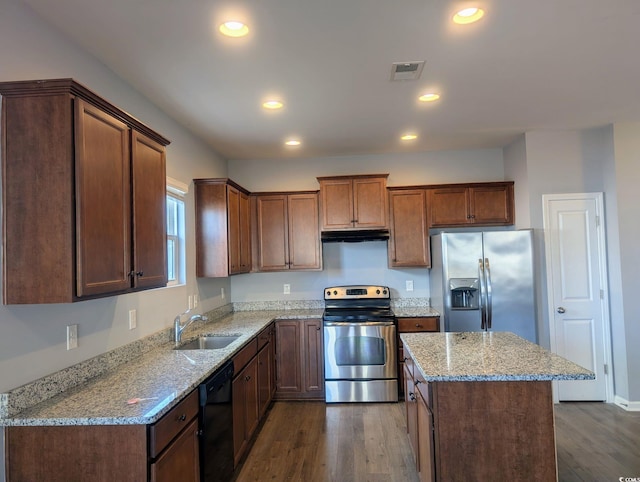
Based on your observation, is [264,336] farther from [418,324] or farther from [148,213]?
[148,213]

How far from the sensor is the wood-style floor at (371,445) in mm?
2764

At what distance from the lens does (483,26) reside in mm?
2092

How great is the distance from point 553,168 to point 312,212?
259cm

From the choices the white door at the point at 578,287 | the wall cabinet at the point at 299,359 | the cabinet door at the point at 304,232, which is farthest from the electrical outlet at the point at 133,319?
the white door at the point at 578,287

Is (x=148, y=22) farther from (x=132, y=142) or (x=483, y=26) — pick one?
(x=483, y=26)

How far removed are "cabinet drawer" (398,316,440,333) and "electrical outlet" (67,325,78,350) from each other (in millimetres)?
3029

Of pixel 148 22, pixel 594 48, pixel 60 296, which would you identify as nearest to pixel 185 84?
pixel 148 22

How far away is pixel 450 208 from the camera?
4449 mm

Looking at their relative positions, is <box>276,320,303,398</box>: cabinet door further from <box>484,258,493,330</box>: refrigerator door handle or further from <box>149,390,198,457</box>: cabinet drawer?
<box>149,390,198,457</box>: cabinet drawer

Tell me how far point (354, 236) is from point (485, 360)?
236cm

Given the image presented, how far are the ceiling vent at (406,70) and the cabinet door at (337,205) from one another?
1.87 metres

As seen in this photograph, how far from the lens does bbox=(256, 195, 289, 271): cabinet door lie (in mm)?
4574

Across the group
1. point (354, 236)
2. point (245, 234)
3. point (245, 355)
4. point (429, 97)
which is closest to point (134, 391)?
point (245, 355)

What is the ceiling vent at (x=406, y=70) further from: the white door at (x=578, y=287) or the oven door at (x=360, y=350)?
the oven door at (x=360, y=350)
